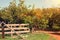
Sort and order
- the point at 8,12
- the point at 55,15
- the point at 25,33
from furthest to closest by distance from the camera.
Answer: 1. the point at 55,15
2. the point at 8,12
3. the point at 25,33

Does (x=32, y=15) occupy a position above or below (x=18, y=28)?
above

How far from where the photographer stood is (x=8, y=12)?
2134 cm

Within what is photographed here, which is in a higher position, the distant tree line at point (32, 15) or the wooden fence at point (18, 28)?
the distant tree line at point (32, 15)

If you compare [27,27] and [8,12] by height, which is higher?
[8,12]

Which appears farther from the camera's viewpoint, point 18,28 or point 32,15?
point 32,15

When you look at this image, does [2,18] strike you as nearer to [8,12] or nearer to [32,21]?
[8,12]

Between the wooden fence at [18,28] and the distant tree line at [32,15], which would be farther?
the distant tree line at [32,15]

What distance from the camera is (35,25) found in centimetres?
2259

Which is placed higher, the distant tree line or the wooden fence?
the distant tree line

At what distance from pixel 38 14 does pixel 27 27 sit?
10.3 ft

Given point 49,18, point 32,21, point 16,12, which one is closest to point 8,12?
point 16,12

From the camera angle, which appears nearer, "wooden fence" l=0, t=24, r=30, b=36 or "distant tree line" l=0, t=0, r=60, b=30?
"wooden fence" l=0, t=24, r=30, b=36

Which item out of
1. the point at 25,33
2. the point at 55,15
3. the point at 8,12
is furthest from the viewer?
the point at 55,15

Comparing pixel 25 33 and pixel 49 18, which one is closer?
pixel 25 33
